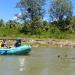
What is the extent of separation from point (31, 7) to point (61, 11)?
816 cm

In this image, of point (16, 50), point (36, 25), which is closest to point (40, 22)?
point (36, 25)

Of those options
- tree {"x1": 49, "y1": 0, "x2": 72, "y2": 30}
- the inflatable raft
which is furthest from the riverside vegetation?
the inflatable raft

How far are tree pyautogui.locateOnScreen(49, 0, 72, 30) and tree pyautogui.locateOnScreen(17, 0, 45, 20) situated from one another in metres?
4.16

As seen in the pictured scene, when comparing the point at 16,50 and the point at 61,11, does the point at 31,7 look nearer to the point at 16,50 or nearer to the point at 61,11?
the point at 61,11

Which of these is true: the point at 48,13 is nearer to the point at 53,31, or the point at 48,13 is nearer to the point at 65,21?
the point at 65,21

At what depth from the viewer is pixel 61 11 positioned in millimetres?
89750

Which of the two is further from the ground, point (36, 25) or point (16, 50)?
point (36, 25)

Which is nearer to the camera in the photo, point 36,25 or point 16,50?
point 16,50

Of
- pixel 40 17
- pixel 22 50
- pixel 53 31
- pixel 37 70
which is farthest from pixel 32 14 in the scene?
pixel 37 70

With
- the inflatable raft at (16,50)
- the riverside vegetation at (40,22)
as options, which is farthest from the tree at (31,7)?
the inflatable raft at (16,50)

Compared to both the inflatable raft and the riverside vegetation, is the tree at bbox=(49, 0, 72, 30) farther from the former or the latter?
the inflatable raft

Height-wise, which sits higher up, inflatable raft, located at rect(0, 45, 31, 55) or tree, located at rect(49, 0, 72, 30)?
tree, located at rect(49, 0, 72, 30)

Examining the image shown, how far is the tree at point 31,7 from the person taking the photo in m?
85.9

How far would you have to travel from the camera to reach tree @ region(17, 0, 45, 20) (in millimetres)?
85938
